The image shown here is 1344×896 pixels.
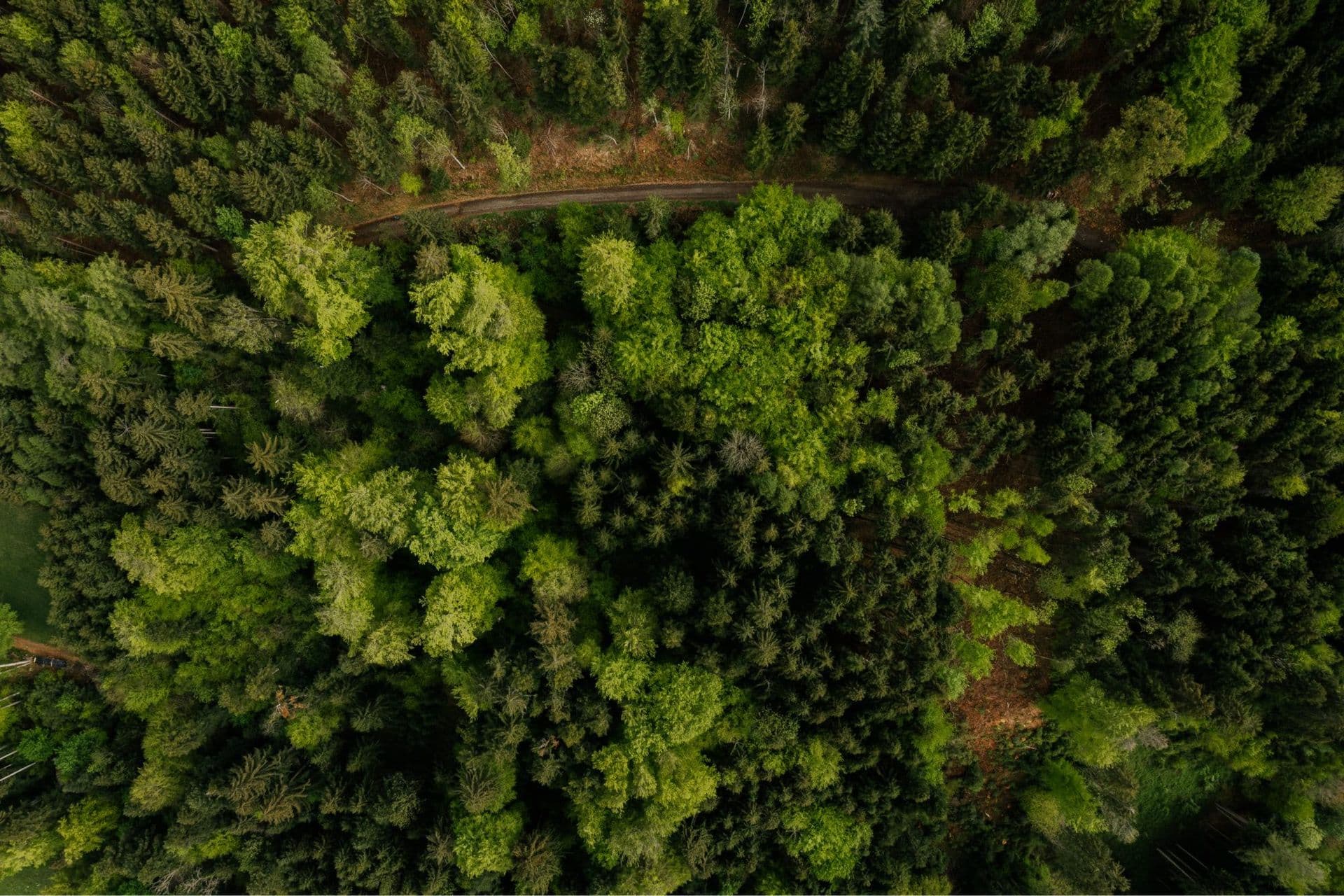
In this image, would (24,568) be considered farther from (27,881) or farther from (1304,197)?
(1304,197)

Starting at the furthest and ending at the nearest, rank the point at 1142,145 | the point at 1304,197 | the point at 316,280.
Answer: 1. the point at 316,280
2. the point at 1304,197
3. the point at 1142,145

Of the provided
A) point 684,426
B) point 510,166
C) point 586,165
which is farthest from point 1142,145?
point 510,166

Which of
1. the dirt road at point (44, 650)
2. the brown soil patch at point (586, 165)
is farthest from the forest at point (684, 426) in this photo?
the dirt road at point (44, 650)

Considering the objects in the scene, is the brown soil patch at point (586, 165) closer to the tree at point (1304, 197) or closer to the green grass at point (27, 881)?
the tree at point (1304, 197)

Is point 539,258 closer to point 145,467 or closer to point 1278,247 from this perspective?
point 145,467

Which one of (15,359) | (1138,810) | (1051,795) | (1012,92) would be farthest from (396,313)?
(1138,810)

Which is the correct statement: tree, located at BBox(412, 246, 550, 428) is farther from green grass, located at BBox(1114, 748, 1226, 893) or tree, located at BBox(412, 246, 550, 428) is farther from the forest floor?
green grass, located at BBox(1114, 748, 1226, 893)
